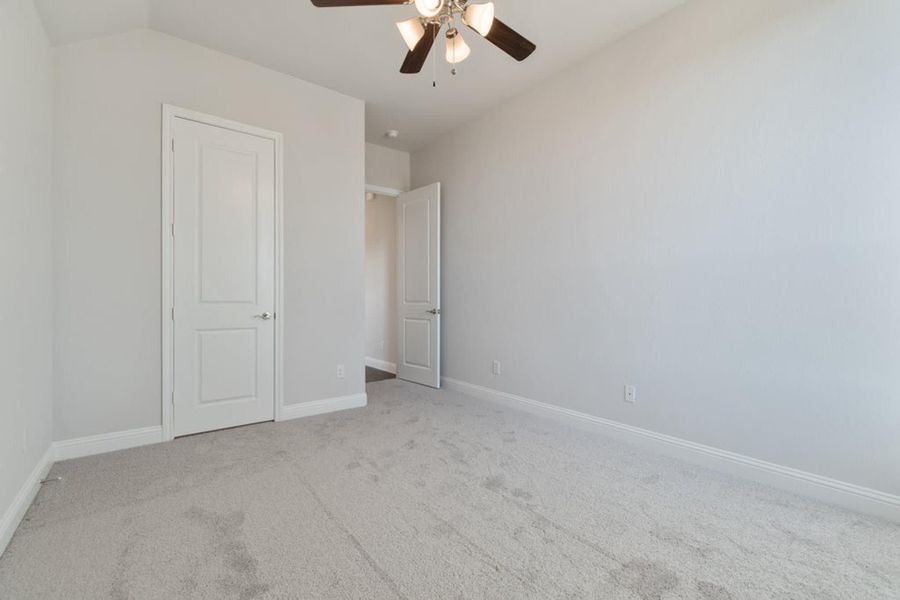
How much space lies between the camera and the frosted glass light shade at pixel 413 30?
2.06m

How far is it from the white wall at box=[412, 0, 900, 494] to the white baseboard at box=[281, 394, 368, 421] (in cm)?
158

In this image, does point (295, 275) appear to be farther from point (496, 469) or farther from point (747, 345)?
point (747, 345)

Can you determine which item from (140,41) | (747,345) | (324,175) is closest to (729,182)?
(747,345)

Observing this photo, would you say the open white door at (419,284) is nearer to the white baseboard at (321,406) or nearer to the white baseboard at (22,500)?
the white baseboard at (321,406)

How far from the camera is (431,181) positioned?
4871 millimetres

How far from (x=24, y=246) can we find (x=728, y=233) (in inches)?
148

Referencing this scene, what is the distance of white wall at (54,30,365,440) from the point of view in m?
2.54

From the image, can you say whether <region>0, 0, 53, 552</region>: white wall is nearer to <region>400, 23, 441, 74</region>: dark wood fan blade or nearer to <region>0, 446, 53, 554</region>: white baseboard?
<region>0, 446, 53, 554</region>: white baseboard

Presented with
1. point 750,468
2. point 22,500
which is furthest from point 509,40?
point 22,500

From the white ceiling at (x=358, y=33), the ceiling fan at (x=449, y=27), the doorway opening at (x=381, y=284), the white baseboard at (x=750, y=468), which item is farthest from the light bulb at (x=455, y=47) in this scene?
the doorway opening at (x=381, y=284)

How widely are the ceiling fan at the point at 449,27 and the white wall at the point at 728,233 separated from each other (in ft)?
4.12

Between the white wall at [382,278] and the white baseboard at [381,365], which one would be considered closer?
the white baseboard at [381,365]

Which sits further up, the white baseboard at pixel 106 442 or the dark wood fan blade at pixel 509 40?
the dark wood fan blade at pixel 509 40

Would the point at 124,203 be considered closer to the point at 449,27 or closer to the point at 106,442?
the point at 106,442
